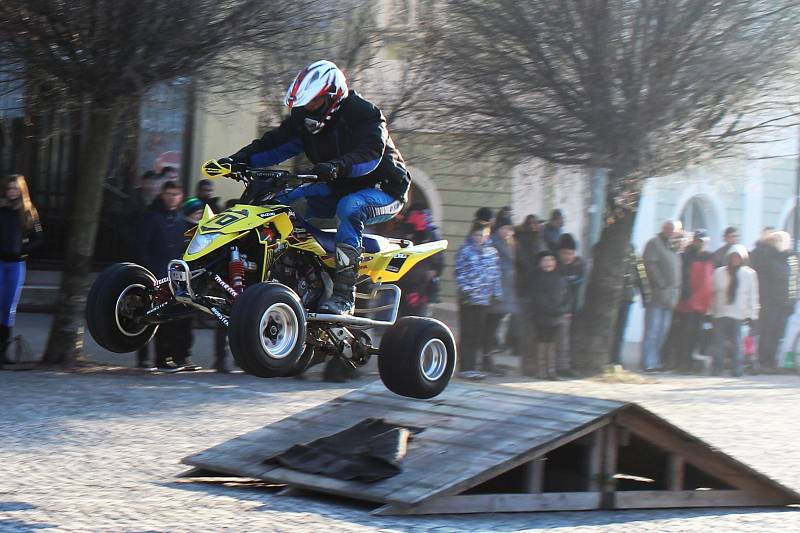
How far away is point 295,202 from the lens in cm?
800

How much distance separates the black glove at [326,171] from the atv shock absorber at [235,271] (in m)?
0.68

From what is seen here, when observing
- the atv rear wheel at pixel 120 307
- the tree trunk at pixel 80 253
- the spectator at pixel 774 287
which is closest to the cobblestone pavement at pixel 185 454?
the tree trunk at pixel 80 253

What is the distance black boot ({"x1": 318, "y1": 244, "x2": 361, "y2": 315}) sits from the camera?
308 inches

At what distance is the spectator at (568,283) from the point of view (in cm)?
1482

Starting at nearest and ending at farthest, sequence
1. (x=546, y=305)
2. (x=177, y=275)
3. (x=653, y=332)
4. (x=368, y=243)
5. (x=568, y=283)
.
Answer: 1. (x=177, y=275)
2. (x=368, y=243)
3. (x=546, y=305)
4. (x=568, y=283)
5. (x=653, y=332)

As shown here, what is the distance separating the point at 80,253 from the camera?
1262cm

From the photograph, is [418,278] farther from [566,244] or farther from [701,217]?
[701,217]

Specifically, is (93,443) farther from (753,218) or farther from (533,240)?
(753,218)

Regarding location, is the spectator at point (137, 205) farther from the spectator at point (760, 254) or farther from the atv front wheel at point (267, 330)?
the spectator at point (760, 254)

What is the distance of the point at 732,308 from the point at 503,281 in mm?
3987

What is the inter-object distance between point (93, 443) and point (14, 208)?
3935mm

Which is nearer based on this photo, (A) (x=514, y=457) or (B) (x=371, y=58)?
(A) (x=514, y=457)

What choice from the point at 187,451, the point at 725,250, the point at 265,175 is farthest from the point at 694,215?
the point at 265,175

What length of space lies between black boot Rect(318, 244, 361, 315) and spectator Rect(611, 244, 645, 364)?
8.83 m
